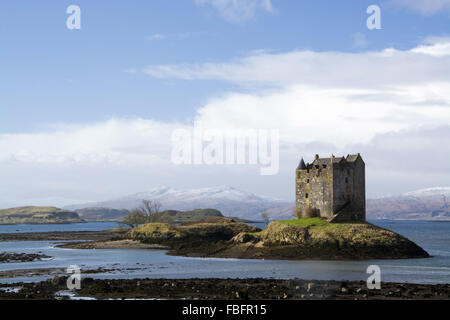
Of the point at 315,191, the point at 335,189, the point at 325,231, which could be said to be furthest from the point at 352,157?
the point at 325,231

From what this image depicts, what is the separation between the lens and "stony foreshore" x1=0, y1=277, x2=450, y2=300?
3781 centimetres

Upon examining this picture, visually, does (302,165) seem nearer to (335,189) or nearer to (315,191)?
(315,191)

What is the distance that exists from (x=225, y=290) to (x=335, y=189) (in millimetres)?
37886

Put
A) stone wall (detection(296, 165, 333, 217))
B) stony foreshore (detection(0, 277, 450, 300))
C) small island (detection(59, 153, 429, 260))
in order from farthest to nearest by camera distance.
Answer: stone wall (detection(296, 165, 333, 217)), small island (detection(59, 153, 429, 260)), stony foreshore (detection(0, 277, 450, 300))

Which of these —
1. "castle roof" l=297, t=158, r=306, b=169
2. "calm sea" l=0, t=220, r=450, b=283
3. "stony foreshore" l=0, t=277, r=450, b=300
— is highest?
"castle roof" l=297, t=158, r=306, b=169

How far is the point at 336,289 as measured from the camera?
4053 centimetres

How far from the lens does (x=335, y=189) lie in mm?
75562

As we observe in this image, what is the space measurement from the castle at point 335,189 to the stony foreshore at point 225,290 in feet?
100

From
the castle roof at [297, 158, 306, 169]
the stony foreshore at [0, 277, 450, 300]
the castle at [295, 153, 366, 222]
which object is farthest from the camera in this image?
the castle roof at [297, 158, 306, 169]

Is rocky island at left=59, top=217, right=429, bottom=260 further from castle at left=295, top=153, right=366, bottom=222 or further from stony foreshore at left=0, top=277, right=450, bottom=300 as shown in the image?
stony foreshore at left=0, top=277, right=450, bottom=300

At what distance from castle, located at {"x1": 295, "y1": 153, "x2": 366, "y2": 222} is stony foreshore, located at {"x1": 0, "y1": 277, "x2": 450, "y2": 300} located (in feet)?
100

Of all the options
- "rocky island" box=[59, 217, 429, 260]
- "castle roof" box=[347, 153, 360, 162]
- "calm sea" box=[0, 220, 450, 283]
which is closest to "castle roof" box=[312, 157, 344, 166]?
"castle roof" box=[347, 153, 360, 162]

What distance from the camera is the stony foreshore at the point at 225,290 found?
124 feet
